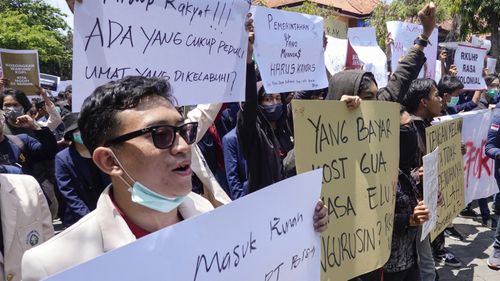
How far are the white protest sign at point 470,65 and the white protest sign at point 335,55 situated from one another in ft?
5.78

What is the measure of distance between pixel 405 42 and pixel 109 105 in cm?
458

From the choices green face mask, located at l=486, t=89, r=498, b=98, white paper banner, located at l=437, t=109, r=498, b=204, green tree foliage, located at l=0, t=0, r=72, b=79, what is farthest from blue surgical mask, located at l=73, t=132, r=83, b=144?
green tree foliage, located at l=0, t=0, r=72, b=79

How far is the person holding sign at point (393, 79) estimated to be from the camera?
7.99 feet

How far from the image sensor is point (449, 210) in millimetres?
3363

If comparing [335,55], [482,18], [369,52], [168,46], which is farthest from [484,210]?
[482,18]

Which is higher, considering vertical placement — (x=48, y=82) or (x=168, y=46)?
(x=168, y=46)

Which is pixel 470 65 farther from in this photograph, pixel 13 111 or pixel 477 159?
pixel 13 111

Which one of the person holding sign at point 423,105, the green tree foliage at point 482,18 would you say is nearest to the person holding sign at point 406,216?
the person holding sign at point 423,105

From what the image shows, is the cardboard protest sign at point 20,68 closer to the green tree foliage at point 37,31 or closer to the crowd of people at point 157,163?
the crowd of people at point 157,163

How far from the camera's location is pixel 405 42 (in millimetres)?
5277

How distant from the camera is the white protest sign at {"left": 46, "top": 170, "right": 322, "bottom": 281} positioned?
103 cm

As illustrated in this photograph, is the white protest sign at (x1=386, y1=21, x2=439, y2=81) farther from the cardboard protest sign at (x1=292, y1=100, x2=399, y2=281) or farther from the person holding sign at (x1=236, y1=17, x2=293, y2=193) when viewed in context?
the cardboard protest sign at (x1=292, y1=100, x2=399, y2=281)

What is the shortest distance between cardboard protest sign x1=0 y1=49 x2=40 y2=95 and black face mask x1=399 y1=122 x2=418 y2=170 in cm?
534

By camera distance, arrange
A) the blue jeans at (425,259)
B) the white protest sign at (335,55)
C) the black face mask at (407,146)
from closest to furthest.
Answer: the black face mask at (407,146) → the blue jeans at (425,259) → the white protest sign at (335,55)
